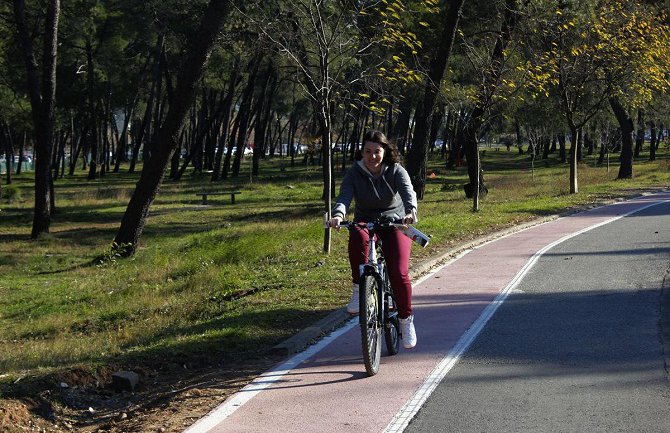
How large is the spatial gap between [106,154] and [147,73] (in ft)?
36.5

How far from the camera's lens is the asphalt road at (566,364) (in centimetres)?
639

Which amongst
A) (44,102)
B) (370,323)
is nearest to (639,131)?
(44,102)

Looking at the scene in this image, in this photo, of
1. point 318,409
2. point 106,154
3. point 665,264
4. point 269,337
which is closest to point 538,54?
point 665,264

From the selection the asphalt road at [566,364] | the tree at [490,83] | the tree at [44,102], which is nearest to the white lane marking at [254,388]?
the asphalt road at [566,364]

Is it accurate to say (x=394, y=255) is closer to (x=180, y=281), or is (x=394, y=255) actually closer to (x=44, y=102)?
(x=180, y=281)

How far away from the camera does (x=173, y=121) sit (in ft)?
66.8

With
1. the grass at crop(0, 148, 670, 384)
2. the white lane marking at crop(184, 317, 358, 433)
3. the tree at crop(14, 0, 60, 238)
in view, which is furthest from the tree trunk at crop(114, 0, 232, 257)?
the white lane marking at crop(184, 317, 358, 433)

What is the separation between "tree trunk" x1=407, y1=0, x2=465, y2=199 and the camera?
2606cm

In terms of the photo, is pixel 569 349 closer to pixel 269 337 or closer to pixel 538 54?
pixel 269 337

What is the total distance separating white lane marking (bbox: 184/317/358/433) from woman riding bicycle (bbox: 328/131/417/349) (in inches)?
40.0

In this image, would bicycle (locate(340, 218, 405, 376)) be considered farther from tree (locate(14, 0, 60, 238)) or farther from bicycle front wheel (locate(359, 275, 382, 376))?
tree (locate(14, 0, 60, 238))

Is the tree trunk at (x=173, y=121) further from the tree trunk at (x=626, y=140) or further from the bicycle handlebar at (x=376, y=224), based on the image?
the tree trunk at (x=626, y=140)

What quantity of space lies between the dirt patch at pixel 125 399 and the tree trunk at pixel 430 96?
1868 centimetres

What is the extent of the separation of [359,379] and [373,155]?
190 centimetres
